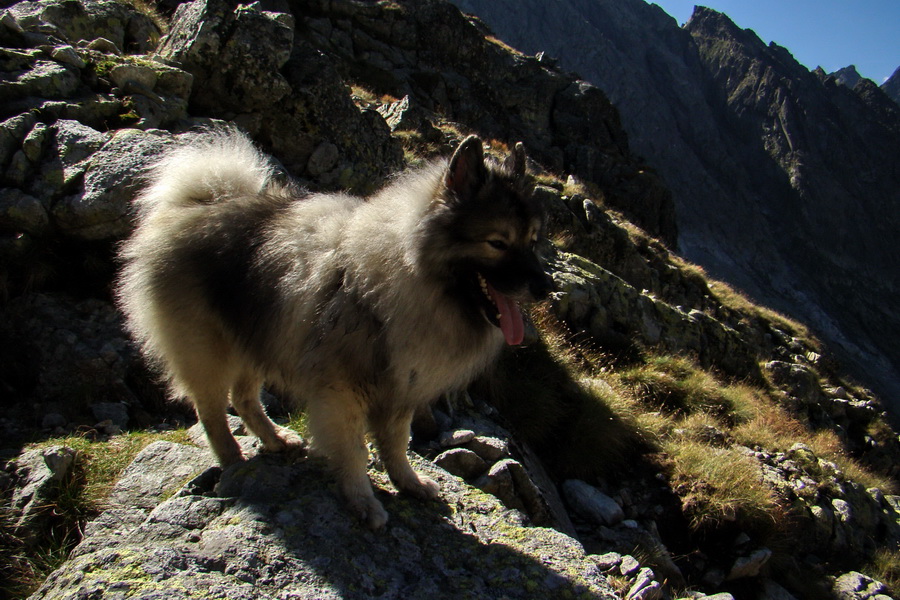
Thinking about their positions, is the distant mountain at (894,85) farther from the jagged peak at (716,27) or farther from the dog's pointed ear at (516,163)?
the dog's pointed ear at (516,163)

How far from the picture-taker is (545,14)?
83375 mm

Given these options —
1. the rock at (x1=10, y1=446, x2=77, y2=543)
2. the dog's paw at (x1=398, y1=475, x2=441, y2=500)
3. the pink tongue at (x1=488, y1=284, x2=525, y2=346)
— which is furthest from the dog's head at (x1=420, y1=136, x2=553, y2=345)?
the rock at (x1=10, y1=446, x2=77, y2=543)

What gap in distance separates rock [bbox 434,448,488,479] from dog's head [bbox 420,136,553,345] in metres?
1.49

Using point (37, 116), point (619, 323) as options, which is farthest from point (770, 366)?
point (37, 116)

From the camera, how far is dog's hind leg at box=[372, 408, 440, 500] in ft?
10.8

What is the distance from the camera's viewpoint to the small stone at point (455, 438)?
446 centimetres

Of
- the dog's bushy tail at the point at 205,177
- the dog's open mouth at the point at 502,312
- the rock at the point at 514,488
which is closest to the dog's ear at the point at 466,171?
the dog's open mouth at the point at 502,312

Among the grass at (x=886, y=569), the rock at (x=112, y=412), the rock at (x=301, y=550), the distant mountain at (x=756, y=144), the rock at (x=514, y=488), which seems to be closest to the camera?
the rock at (x=301, y=550)

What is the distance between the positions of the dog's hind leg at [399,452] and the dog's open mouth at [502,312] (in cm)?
77

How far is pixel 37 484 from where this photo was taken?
324 centimetres

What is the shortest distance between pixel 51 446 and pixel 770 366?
15.5 metres

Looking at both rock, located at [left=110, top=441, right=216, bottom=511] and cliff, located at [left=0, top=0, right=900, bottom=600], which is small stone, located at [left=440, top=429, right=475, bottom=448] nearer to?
cliff, located at [left=0, top=0, right=900, bottom=600]

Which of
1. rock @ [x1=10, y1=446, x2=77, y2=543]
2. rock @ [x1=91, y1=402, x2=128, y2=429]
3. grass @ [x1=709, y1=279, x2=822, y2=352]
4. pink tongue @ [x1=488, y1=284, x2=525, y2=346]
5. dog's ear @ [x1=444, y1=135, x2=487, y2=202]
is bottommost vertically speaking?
rock @ [x1=91, y1=402, x2=128, y2=429]

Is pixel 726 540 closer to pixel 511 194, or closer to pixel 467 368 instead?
pixel 467 368
